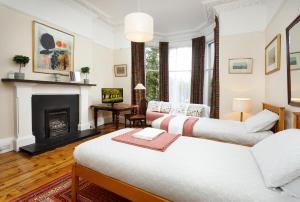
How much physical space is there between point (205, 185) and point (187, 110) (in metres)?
3.78

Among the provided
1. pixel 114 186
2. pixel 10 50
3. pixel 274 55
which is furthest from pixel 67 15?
pixel 274 55

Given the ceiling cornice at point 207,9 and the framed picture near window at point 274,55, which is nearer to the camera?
the framed picture near window at point 274,55

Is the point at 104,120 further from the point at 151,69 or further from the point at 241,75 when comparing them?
the point at 241,75

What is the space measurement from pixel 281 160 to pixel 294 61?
1.61m

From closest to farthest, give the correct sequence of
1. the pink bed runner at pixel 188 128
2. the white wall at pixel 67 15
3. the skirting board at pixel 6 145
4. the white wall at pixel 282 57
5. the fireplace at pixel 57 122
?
the white wall at pixel 282 57 < the pink bed runner at pixel 188 128 < the skirting board at pixel 6 145 < the white wall at pixel 67 15 < the fireplace at pixel 57 122

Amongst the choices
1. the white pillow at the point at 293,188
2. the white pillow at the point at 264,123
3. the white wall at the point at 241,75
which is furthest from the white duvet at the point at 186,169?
the white wall at the point at 241,75

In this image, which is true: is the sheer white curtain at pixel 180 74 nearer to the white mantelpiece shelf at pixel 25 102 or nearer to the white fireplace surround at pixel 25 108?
the white mantelpiece shelf at pixel 25 102

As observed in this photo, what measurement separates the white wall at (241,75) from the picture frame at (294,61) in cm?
161

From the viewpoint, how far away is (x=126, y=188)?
1.39m

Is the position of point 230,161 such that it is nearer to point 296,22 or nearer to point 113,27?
point 296,22

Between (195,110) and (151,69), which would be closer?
(195,110)

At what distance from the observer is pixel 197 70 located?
17.8 ft

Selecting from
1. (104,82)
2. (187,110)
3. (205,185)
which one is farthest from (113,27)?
(205,185)

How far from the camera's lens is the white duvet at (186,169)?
1064mm
